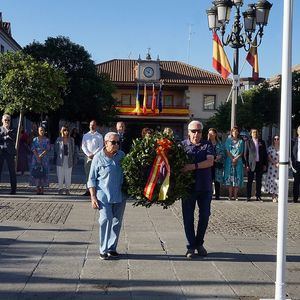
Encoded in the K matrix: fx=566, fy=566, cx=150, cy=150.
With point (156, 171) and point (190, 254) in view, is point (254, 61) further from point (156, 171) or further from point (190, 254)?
point (156, 171)

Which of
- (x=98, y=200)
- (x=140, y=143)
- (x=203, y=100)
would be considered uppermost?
(x=203, y=100)

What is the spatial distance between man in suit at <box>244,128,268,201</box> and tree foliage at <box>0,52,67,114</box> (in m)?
6.64

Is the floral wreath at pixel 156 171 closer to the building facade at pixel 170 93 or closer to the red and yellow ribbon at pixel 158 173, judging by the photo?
the red and yellow ribbon at pixel 158 173

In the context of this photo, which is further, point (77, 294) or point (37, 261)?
point (37, 261)

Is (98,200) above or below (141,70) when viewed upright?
below

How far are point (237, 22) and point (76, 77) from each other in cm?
2114

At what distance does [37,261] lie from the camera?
7125mm

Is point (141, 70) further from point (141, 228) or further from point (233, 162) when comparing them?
point (141, 228)

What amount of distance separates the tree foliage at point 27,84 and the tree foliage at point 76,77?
649 inches

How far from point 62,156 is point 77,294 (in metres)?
8.53

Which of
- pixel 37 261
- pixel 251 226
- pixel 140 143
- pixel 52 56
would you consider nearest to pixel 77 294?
pixel 37 261

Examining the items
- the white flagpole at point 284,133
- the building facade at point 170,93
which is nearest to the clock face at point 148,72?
the building facade at point 170,93

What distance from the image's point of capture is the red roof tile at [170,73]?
6028cm

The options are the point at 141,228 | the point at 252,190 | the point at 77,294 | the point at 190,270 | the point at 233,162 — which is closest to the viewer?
the point at 77,294
